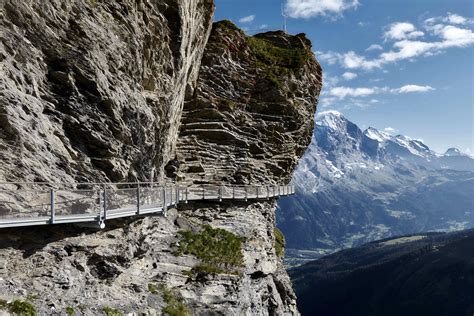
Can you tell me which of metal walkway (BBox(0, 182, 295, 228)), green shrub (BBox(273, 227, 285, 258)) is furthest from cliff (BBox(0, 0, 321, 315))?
green shrub (BBox(273, 227, 285, 258))

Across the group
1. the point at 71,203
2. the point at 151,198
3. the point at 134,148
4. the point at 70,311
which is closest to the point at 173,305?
the point at 151,198

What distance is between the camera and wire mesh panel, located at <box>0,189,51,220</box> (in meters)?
14.8

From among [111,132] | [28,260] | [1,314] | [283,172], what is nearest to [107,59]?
[111,132]

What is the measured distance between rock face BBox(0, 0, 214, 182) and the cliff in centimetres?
7

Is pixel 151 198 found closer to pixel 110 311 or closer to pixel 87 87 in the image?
pixel 110 311

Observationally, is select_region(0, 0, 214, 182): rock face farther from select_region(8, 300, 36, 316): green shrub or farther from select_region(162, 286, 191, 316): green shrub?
select_region(162, 286, 191, 316): green shrub

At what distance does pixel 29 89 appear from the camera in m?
20.3

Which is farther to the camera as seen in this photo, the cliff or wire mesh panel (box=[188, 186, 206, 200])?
wire mesh panel (box=[188, 186, 206, 200])

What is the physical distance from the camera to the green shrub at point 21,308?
1502cm

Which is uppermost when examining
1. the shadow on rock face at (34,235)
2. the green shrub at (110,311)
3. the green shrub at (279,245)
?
the shadow on rock face at (34,235)

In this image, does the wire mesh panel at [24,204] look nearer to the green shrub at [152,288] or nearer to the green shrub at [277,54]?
the green shrub at [152,288]

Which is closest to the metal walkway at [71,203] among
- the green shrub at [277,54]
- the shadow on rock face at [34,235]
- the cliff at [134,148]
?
the shadow on rock face at [34,235]

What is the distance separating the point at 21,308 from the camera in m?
15.3

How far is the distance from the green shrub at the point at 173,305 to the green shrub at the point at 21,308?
9.95 m
